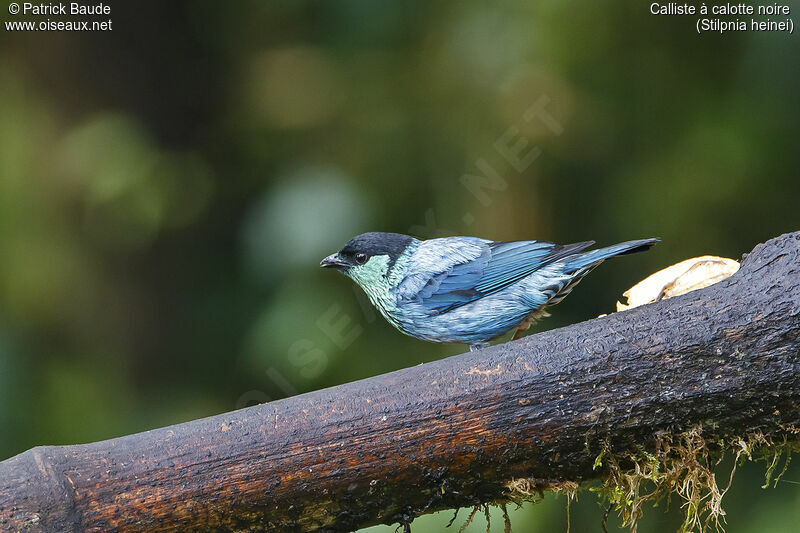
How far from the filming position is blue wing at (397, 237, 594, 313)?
299cm

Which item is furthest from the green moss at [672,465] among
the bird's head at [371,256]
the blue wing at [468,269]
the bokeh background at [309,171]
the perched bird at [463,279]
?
the bokeh background at [309,171]

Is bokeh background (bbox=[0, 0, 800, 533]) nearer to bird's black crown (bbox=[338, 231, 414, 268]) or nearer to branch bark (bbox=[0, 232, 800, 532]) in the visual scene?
bird's black crown (bbox=[338, 231, 414, 268])

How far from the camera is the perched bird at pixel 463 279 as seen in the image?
294 cm

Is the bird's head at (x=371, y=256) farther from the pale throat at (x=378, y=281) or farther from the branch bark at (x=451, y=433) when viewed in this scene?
the branch bark at (x=451, y=433)

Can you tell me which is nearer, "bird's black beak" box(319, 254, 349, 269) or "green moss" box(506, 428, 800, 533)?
"green moss" box(506, 428, 800, 533)

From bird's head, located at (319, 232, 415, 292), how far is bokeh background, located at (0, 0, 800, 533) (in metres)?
0.63

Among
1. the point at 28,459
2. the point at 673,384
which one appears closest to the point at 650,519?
the point at 673,384

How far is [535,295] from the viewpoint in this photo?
2.95m

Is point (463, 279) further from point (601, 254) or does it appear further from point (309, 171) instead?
point (309, 171)

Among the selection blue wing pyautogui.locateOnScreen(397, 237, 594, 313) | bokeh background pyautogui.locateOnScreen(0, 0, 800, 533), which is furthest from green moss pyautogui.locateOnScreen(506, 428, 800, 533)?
bokeh background pyautogui.locateOnScreen(0, 0, 800, 533)

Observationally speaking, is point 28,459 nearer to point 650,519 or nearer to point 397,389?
point 397,389

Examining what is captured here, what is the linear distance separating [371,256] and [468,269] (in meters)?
0.39

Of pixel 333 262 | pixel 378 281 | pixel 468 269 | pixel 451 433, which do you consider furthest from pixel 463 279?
pixel 451 433

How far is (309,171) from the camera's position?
3.98 meters
